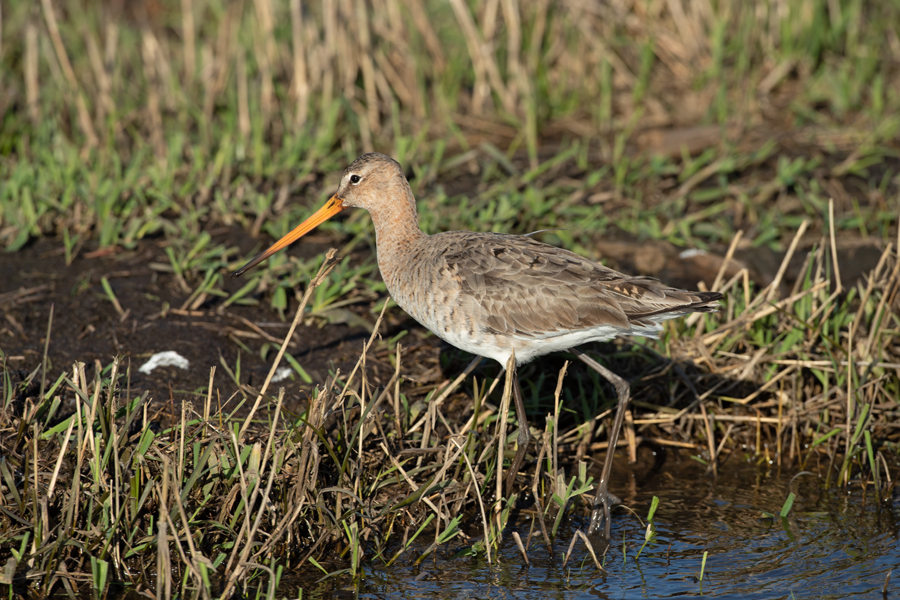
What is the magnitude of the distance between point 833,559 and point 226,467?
259 centimetres

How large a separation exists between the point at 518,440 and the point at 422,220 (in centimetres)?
209

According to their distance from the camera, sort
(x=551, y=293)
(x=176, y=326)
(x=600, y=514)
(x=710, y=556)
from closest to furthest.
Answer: (x=710, y=556) < (x=551, y=293) < (x=600, y=514) < (x=176, y=326)

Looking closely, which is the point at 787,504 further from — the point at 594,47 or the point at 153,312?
the point at 594,47

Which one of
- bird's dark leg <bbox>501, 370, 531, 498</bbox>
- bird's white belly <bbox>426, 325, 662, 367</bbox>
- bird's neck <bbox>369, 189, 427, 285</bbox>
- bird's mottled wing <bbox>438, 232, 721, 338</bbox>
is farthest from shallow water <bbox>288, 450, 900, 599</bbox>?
bird's neck <bbox>369, 189, 427, 285</bbox>

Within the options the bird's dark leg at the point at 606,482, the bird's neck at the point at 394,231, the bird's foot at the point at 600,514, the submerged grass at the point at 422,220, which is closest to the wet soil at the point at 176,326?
the submerged grass at the point at 422,220

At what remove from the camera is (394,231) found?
16.6 ft

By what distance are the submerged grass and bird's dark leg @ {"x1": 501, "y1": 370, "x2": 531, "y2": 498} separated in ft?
0.40

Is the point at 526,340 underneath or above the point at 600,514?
above

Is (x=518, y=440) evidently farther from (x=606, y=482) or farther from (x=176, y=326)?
(x=176, y=326)

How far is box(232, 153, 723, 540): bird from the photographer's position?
438cm

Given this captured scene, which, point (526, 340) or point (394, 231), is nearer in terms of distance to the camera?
point (526, 340)

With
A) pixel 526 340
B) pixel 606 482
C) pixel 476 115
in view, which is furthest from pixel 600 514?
pixel 476 115

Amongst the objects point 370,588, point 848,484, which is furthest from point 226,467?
point 848,484

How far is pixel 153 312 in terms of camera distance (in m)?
5.55
